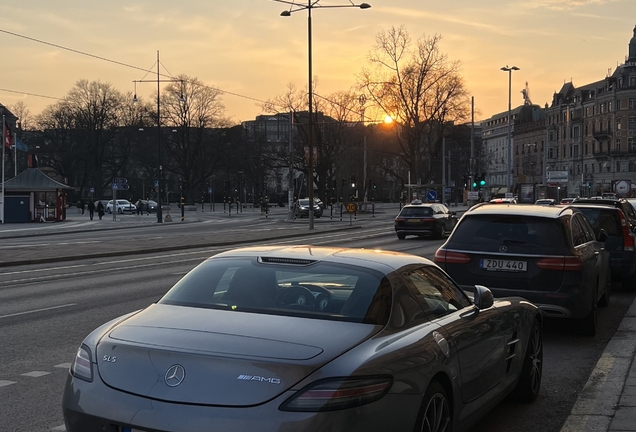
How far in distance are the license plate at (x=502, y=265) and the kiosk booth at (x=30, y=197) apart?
4815 centimetres

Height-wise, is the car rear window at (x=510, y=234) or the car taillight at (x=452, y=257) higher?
the car rear window at (x=510, y=234)

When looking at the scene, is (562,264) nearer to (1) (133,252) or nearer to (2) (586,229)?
(2) (586,229)

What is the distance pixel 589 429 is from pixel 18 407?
172 inches

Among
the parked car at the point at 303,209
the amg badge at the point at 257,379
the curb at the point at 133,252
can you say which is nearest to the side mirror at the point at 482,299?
the amg badge at the point at 257,379

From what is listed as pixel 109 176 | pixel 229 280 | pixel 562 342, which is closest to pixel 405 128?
pixel 109 176

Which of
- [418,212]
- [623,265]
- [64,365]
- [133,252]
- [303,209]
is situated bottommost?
[133,252]

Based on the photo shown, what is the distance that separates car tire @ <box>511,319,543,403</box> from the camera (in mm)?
6316

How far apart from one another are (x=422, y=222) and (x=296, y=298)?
27651mm

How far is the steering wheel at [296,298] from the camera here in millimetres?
4445

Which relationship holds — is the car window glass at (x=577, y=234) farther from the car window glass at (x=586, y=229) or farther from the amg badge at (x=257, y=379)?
the amg badge at (x=257, y=379)

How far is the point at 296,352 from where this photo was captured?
3639 millimetres

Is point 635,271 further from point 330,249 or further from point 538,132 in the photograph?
point 538,132

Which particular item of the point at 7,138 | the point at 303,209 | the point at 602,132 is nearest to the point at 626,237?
the point at 7,138

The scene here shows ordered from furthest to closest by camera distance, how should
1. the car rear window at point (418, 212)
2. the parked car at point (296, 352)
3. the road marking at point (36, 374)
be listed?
the car rear window at point (418, 212), the road marking at point (36, 374), the parked car at point (296, 352)
